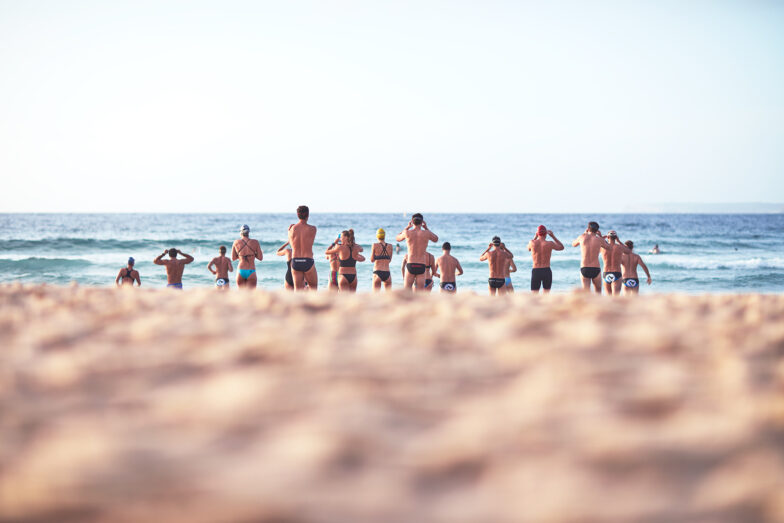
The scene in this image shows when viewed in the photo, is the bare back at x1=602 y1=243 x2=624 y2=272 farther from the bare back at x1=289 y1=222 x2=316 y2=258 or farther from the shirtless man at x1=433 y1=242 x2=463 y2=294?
the bare back at x1=289 y1=222 x2=316 y2=258

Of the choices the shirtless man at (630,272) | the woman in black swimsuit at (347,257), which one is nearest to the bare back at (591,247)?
the shirtless man at (630,272)

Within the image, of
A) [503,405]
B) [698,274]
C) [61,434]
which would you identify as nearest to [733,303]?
[503,405]

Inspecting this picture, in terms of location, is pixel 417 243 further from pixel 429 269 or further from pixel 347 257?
pixel 429 269

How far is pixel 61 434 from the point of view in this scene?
6.47ft

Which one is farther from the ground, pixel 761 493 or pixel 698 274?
pixel 761 493

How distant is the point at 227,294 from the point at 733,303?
455cm

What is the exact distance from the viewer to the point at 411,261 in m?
10.7

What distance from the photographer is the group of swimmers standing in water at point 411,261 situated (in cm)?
1002

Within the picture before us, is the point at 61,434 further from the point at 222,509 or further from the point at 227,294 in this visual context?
the point at 227,294

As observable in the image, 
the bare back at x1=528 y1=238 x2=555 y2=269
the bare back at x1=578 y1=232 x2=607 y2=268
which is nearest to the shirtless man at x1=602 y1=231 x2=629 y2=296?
the bare back at x1=578 y1=232 x2=607 y2=268

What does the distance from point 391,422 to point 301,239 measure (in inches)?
311

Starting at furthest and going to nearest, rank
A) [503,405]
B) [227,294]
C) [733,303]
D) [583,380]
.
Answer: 1. [227,294]
2. [733,303]
3. [583,380]
4. [503,405]

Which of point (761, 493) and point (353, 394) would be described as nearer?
point (761, 493)

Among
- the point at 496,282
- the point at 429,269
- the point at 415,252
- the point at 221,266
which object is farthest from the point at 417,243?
the point at 221,266
